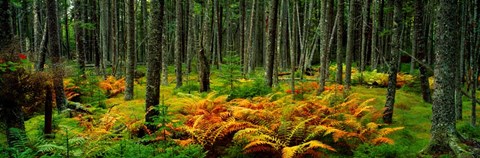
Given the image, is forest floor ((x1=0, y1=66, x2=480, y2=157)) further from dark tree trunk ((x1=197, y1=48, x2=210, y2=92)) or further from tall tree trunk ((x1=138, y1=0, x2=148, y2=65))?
tall tree trunk ((x1=138, y1=0, x2=148, y2=65))

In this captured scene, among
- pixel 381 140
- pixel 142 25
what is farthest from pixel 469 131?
pixel 142 25

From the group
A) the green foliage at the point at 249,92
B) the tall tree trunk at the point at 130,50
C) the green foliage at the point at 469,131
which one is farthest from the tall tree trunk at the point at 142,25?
the green foliage at the point at 469,131

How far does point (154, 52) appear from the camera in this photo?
6859mm

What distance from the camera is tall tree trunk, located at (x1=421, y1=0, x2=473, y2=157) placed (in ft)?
19.9

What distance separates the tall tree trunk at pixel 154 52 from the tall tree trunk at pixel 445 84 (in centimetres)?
539

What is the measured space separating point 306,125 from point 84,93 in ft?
31.4

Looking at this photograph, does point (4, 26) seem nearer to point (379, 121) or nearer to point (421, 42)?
point (379, 121)

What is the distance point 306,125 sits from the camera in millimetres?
7121

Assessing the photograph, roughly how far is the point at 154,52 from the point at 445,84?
5693mm

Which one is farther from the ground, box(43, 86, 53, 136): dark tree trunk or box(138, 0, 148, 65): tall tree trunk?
box(138, 0, 148, 65): tall tree trunk

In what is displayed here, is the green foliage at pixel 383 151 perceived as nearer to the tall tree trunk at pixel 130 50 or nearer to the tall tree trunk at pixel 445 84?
the tall tree trunk at pixel 445 84

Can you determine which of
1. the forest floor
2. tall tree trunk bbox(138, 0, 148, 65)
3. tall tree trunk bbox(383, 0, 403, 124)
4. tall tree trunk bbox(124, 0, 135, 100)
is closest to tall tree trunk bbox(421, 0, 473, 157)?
the forest floor

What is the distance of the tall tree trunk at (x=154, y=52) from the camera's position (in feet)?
22.1

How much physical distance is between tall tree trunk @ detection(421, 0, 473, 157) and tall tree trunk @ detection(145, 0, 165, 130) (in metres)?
5.39
